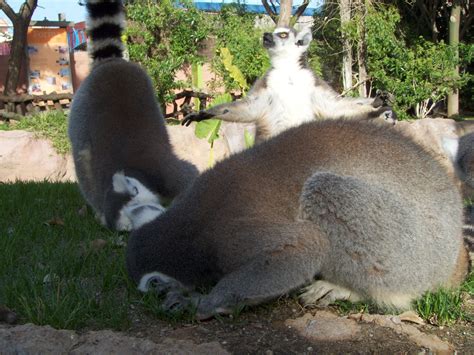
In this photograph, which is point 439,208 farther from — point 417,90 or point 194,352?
point 417,90

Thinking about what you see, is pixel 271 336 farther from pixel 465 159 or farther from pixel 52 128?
pixel 52 128

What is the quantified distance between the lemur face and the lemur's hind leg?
10.00 ft

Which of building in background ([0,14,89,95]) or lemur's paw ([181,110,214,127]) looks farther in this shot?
building in background ([0,14,89,95])

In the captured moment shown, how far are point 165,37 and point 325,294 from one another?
14.0 m

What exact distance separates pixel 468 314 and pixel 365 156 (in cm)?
95

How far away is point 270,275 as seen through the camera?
2.61 metres

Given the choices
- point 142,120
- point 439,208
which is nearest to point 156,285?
point 439,208

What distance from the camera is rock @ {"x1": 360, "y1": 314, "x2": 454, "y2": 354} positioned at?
2395 millimetres

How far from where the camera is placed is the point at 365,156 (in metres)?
2.91

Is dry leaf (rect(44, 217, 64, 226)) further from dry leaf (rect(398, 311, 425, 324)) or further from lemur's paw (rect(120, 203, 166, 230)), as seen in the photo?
dry leaf (rect(398, 311, 425, 324))

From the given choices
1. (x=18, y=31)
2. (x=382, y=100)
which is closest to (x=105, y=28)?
(x=382, y=100)

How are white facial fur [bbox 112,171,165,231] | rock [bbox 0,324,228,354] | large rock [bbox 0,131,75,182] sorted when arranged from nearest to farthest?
rock [bbox 0,324,228,354] < white facial fur [bbox 112,171,165,231] < large rock [bbox 0,131,75,182]

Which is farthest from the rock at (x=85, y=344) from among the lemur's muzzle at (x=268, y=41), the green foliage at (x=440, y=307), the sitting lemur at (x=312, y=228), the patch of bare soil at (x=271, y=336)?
the lemur's muzzle at (x=268, y=41)

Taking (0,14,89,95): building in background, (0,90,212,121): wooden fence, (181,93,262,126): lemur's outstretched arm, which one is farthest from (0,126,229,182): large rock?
(0,14,89,95): building in background
